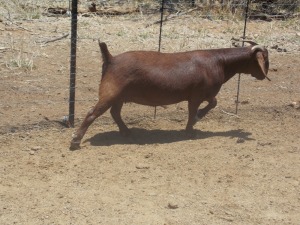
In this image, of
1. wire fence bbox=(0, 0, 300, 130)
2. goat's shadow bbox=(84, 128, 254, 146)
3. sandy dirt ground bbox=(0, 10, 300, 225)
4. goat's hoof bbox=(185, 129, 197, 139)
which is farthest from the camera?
wire fence bbox=(0, 0, 300, 130)

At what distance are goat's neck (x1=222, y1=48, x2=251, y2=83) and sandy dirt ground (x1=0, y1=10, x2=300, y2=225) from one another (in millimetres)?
795

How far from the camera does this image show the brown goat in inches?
269

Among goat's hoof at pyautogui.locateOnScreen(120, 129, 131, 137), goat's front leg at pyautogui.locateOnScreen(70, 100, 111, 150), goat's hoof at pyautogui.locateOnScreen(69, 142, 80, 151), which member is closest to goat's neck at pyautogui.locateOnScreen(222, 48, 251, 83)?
goat's hoof at pyautogui.locateOnScreen(120, 129, 131, 137)

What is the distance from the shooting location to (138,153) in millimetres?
6754

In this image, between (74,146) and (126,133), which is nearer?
(74,146)

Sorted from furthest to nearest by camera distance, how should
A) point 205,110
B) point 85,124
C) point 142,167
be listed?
point 205,110 < point 85,124 < point 142,167

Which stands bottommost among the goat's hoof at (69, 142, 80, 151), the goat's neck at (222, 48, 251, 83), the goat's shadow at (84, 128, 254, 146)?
the goat's shadow at (84, 128, 254, 146)

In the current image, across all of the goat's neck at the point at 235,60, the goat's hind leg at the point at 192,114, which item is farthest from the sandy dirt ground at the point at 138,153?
the goat's neck at the point at 235,60

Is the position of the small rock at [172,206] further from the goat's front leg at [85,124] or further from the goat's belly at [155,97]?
the goat's belly at [155,97]

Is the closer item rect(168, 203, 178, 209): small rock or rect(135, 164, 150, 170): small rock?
rect(168, 203, 178, 209): small rock

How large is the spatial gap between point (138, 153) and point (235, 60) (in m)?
1.77

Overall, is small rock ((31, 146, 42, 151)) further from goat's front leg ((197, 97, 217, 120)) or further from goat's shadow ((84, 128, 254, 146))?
goat's front leg ((197, 97, 217, 120))

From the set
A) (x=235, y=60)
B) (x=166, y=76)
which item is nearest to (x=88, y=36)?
(x=235, y=60)

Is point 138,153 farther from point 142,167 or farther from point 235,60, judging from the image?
point 235,60
